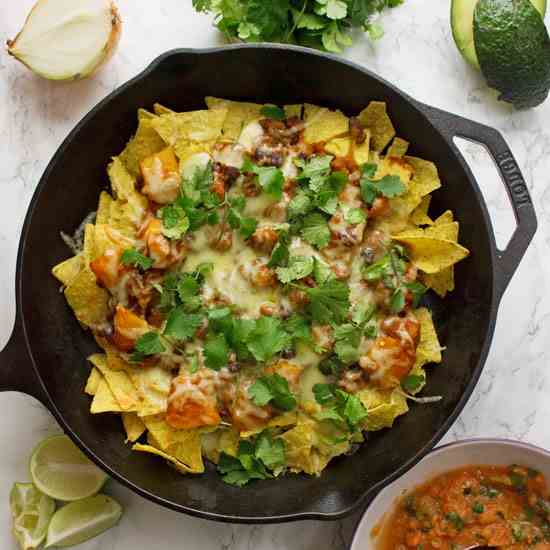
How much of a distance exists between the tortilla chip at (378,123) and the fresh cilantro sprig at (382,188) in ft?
0.64

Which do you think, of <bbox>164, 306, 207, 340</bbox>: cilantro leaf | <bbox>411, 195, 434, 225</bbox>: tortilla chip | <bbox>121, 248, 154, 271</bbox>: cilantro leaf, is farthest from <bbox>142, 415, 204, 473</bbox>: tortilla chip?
<bbox>411, 195, 434, 225</bbox>: tortilla chip

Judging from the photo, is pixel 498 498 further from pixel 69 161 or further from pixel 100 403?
pixel 69 161

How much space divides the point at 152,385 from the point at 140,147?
94 cm

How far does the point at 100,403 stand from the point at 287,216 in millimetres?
998

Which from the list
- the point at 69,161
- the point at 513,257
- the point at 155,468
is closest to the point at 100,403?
the point at 155,468

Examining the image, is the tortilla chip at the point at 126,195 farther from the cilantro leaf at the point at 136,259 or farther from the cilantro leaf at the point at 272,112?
the cilantro leaf at the point at 272,112

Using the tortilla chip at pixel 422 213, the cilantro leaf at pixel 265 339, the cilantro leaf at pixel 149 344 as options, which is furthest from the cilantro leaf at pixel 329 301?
the cilantro leaf at pixel 149 344

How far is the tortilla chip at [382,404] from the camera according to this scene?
11.1ft

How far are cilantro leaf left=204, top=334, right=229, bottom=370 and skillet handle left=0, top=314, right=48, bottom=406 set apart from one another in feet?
1.97

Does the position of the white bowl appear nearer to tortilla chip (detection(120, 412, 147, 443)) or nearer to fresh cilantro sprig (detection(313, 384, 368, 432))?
fresh cilantro sprig (detection(313, 384, 368, 432))

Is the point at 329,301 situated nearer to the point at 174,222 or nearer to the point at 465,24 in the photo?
the point at 174,222

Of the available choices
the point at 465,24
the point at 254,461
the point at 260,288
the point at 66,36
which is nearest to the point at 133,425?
the point at 254,461

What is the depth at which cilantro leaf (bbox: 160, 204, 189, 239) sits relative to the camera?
335cm

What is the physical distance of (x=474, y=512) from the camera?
3.57 metres
